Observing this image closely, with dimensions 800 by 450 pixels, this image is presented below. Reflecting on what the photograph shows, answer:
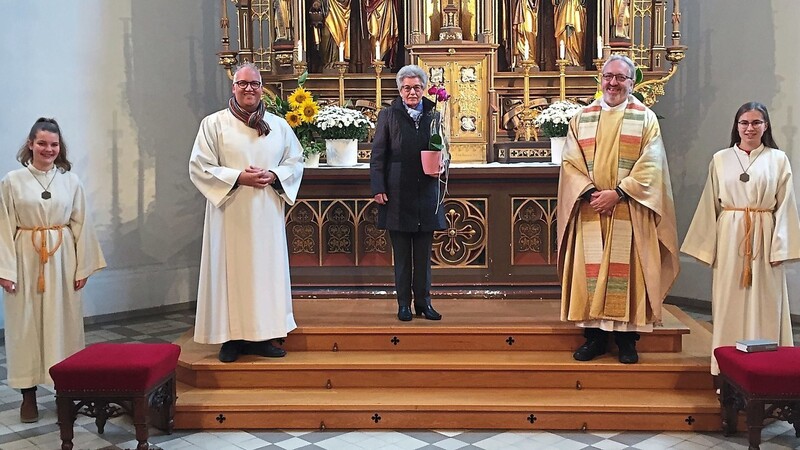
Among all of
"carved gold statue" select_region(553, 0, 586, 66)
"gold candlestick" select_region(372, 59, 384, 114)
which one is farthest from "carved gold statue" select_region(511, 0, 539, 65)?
"gold candlestick" select_region(372, 59, 384, 114)

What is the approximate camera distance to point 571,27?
25.0 ft

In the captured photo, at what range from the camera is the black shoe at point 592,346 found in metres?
5.19

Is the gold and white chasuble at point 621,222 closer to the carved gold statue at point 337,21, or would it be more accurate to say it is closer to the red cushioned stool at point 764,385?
the red cushioned stool at point 764,385

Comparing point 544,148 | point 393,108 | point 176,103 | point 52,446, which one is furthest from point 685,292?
point 52,446

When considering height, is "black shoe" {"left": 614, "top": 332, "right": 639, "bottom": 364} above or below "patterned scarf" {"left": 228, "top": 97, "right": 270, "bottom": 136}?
below

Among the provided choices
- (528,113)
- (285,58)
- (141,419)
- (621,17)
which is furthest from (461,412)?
(621,17)

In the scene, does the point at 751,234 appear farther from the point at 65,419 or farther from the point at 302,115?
the point at 65,419

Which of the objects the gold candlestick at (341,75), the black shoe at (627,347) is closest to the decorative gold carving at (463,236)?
the gold candlestick at (341,75)

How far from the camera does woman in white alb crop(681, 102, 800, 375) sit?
190 inches

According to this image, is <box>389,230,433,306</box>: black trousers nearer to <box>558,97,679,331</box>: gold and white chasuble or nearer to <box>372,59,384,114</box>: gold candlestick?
<box>558,97,679,331</box>: gold and white chasuble

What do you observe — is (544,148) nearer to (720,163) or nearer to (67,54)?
(720,163)

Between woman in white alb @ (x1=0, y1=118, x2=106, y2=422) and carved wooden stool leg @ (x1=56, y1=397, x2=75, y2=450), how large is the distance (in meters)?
0.84

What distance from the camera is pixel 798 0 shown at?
25.0 feet

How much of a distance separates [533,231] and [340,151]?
5.34ft
